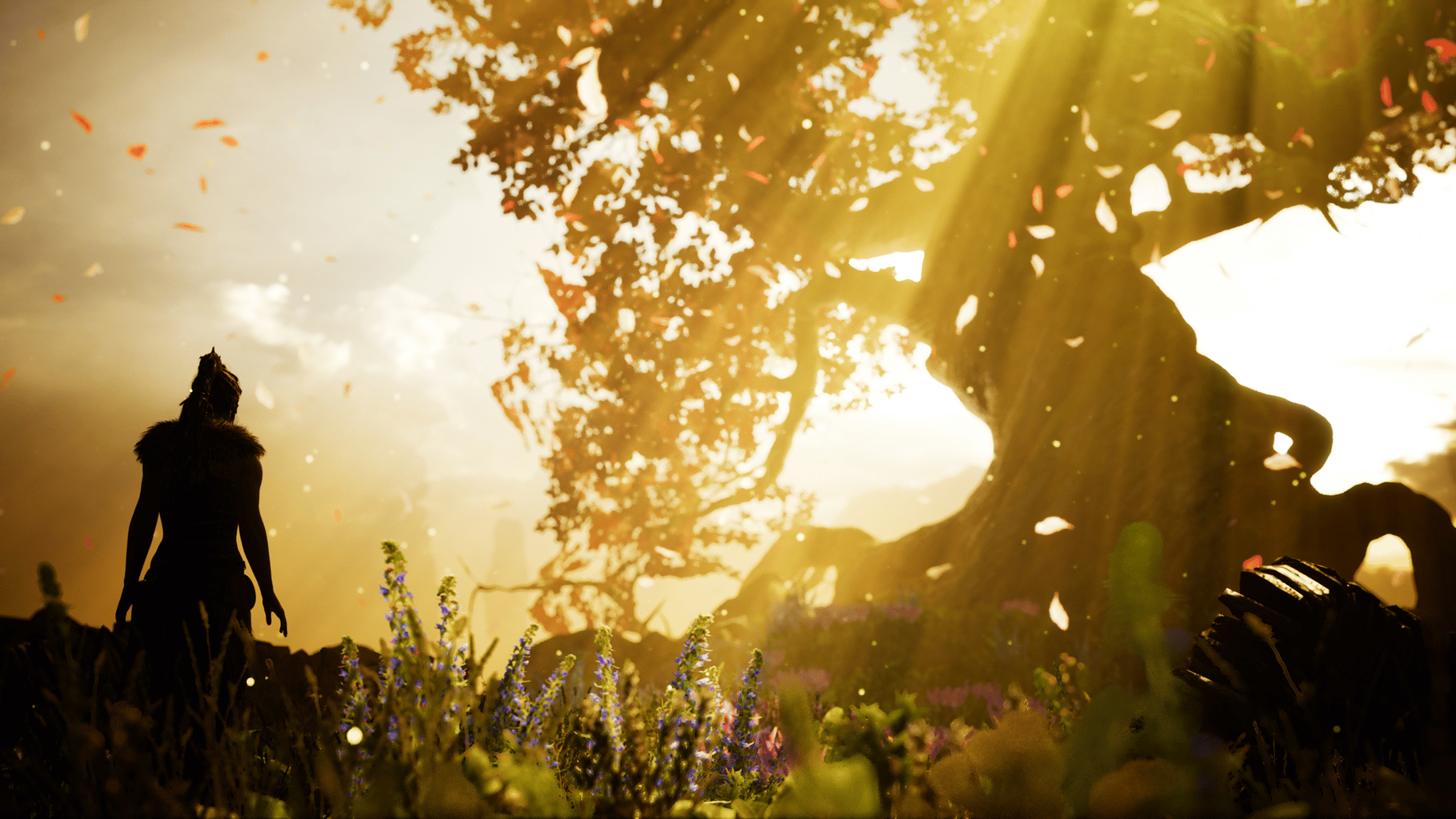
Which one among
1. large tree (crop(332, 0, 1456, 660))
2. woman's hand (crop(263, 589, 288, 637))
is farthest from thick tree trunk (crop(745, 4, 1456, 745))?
woman's hand (crop(263, 589, 288, 637))

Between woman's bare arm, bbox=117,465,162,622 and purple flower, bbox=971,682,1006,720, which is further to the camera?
purple flower, bbox=971,682,1006,720

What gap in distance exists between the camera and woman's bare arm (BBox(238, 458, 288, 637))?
4.19 meters

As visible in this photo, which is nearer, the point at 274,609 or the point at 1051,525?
the point at 274,609

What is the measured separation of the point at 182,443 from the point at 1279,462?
30.0 ft

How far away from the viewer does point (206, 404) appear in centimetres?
437

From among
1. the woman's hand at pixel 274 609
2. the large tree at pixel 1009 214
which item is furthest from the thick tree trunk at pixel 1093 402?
the woman's hand at pixel 274 609

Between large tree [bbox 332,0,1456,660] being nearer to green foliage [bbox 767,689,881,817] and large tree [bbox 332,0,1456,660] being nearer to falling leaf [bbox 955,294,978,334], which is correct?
falling leaf [bbox 955,294,978,334]

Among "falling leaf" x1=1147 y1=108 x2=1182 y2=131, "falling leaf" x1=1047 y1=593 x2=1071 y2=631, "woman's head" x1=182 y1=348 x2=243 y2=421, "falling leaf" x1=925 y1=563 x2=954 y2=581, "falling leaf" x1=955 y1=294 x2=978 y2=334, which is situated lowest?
"falling leaf" x1=1047 y1=593 x2=1071 y2=631

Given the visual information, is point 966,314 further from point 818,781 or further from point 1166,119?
point 818,781

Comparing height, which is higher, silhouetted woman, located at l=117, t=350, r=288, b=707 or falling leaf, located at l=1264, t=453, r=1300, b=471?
silhouetted woman, located at l=117, t=350, r=288, b=707

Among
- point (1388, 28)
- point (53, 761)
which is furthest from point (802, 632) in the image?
point (1388, 28)

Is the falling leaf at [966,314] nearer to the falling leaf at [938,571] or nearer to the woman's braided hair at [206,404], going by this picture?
the falling leaf at [938,571]

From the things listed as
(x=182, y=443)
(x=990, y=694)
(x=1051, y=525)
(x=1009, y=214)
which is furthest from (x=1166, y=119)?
(x=182, y=443)

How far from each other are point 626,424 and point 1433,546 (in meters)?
8.86
